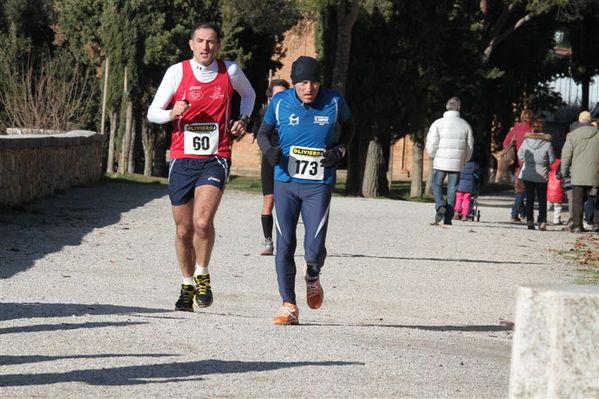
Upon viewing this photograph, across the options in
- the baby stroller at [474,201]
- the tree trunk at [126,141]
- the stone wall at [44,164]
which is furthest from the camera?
the tree trunk at [126,141]

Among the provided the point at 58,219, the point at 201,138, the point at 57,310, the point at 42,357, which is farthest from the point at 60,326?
the point at 58,219

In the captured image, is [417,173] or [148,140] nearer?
[417,173]

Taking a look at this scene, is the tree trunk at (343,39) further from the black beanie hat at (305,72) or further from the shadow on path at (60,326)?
the shadow on path at (60,326)

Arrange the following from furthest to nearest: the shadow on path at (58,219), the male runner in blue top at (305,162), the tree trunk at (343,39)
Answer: the tree trunk at (343,39)
the shadow on path at (58,219)
the male runner in blue top at (305,162)

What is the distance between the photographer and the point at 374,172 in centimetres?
3869

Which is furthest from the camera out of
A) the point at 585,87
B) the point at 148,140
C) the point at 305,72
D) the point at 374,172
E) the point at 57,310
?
the point at 585,87

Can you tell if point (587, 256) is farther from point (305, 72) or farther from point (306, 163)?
point (305, 72)

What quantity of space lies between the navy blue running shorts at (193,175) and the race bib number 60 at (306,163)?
564mm

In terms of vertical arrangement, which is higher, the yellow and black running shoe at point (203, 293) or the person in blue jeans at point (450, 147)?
the person in blue jeans at point (450, 147)

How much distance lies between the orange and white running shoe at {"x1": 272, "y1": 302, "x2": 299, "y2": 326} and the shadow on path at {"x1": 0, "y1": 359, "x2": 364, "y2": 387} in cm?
206

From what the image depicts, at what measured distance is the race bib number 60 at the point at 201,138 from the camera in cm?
1134

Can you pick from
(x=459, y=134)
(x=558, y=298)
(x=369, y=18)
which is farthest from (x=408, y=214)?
(x=558, y=298)

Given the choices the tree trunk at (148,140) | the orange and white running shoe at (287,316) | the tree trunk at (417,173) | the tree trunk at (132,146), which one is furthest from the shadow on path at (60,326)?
the tree trunk at (148,140)

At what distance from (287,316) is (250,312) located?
4.15 ft
